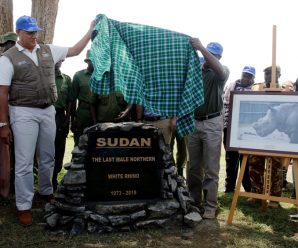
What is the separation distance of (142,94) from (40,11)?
3.58 metres

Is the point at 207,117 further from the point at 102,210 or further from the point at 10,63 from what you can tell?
the point at 10,63

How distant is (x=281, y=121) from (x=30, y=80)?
3066 millimetres

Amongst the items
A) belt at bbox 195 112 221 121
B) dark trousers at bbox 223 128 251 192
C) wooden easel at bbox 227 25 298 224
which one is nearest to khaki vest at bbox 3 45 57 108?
belt at bbox 195 112 221 121

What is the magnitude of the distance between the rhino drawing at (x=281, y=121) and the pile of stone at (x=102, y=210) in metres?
1.32

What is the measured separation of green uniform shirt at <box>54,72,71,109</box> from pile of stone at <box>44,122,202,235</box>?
1.69 m

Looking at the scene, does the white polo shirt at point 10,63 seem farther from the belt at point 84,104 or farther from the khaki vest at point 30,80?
the belt at point 84,104

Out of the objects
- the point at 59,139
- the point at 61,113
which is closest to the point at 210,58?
the point at 61,113

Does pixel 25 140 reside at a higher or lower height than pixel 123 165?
higher

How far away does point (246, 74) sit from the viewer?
652 centimetres

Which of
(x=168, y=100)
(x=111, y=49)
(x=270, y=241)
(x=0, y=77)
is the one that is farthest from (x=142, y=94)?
(x=270, y=241)

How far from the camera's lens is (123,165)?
4.88 meters

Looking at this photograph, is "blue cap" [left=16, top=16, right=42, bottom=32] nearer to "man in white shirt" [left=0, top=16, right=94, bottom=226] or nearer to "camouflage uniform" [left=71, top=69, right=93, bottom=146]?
"man in white shirt" [left=0, top=16, right=94, bottom=226]

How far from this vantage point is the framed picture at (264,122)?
4.87 metres

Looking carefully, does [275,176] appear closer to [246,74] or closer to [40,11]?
[246,74]
